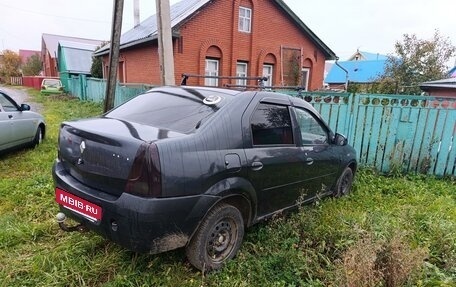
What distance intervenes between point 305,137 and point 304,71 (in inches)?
→ 658

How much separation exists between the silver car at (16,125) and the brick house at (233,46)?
795cm

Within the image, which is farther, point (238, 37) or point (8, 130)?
point (238, 37)

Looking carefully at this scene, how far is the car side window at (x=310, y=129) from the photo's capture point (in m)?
3.58

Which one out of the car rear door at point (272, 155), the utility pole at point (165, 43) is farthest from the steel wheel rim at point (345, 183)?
the utility pole at point (165, 43)

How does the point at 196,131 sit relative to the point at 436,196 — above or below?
above

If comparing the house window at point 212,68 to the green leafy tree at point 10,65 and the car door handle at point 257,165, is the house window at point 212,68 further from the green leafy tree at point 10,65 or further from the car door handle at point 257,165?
the green leafy tree at point 10,65

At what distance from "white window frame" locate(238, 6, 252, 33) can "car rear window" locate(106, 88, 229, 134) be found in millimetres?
14345

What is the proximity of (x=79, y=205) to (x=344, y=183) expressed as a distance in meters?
3.69

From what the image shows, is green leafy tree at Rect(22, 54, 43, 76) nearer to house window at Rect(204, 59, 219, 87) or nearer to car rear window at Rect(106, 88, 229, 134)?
house window at Rect(204, 59, 219, 87)

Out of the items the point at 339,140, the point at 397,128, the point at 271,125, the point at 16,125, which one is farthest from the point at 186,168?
the point at 16,125

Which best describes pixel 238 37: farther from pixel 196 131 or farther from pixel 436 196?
Answer: pixel 196 131

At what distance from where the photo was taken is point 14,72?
48875 millimetres

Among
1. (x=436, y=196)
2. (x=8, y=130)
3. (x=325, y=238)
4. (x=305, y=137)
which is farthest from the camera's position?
(x=8, y=130)

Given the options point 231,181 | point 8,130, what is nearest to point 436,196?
point 231,181
